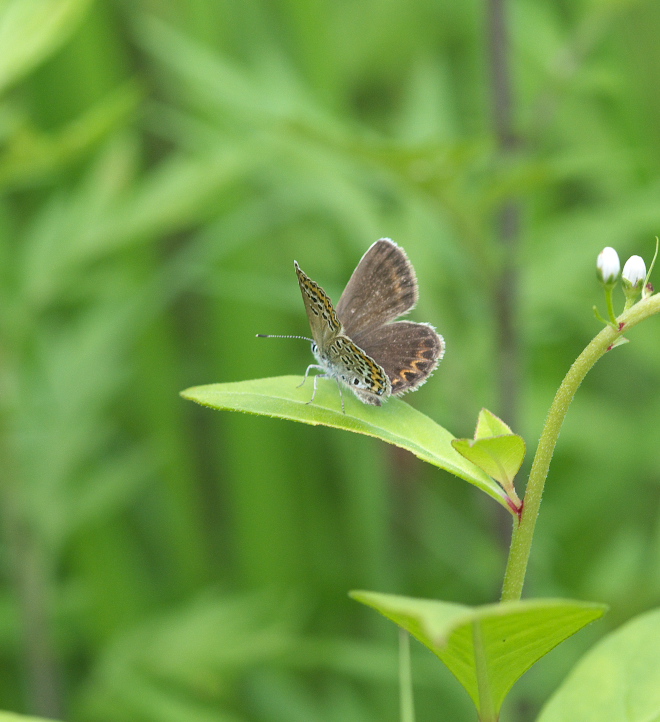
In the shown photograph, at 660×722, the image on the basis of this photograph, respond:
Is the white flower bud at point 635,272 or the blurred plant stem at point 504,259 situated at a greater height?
the blurred plant stem at point 504,259

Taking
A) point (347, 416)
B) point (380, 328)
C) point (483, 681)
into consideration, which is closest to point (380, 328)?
point (380, 328)

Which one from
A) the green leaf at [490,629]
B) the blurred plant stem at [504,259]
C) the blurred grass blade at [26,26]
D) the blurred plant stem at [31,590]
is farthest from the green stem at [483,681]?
the blurred plant stem at [31,590]

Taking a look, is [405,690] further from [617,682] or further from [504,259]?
[504,259]

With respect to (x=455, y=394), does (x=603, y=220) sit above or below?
above

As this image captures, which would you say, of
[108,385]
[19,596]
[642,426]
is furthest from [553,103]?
[19,596]

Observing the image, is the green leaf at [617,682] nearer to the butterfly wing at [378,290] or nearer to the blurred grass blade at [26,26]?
the butterfly wing at [378,290]

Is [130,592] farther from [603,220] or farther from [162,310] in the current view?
[603,220]

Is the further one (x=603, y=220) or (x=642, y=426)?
(x=642, y=426)
